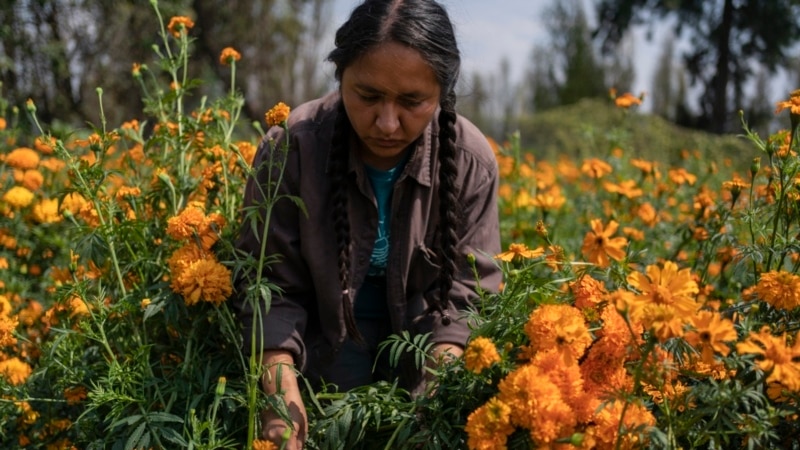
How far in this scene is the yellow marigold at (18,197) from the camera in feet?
8.14

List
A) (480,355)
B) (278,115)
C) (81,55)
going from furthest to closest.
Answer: (81,55) < (278,115) < (480,355)

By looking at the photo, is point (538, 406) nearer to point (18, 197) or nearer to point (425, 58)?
point (425, 58)

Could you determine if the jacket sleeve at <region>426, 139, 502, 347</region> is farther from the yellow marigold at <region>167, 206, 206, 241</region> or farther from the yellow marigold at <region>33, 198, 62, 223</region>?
the yellow marigold at <region>33, 198, 62, 223</region>

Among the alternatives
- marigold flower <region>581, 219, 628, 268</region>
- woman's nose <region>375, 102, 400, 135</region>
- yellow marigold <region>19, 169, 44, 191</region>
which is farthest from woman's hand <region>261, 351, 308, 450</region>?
yellow marigold <region>19, 169, 44, 191</region>

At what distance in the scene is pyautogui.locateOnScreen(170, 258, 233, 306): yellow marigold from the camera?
165 centimetres

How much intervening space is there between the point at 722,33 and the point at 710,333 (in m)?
9.80

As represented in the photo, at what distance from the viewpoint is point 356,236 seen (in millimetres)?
2020

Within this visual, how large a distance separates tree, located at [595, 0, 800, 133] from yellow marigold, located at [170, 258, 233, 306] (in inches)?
361

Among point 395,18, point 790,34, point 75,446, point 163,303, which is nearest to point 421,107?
point 395,18

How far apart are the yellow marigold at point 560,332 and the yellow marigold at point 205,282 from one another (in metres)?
0.63

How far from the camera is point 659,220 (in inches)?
129

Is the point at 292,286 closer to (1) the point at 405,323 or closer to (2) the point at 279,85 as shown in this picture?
(1) the point at 405,323

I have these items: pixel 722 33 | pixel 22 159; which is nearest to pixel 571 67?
pixel 722 33

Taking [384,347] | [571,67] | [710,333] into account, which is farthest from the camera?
[571,67]
